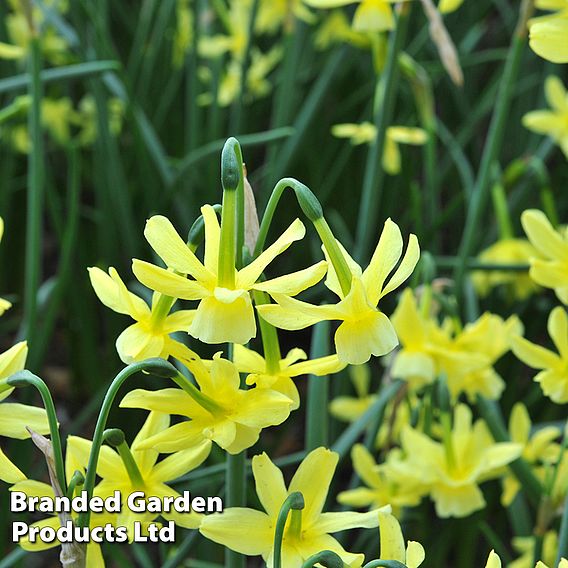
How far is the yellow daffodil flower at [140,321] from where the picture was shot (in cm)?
87

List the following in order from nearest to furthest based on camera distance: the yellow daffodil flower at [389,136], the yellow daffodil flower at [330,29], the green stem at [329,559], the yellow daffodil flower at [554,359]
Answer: the green stem at [329,559], the yellow daffodil flower at [554,359], the yellow daffodil flower at [389,136], the yellow daffodil flower at [330,29]

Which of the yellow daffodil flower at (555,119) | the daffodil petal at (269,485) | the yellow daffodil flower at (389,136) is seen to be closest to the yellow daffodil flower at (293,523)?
the daffodil petal at (269,485)

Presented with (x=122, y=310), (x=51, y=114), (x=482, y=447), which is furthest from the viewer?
(x=51, y=114)

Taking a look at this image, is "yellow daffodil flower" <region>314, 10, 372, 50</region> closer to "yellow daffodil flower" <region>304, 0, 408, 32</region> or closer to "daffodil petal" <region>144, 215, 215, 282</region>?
"yellow daffodil flower" <region>304, 0, 408, 32</region>

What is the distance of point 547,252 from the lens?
1.30 meters

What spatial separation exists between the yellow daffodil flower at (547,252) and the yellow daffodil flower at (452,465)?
24 cm

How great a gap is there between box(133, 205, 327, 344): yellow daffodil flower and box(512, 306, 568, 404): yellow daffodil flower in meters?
0.51

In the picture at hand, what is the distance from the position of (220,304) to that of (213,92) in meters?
1.61

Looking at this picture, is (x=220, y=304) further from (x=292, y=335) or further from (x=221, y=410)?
(x=292, y=335)

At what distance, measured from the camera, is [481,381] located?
58.7 inches

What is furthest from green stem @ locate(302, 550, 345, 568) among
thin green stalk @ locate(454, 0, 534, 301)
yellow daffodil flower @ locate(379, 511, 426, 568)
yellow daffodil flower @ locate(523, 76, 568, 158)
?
yellow daffodil flower @ locate(523, 76, 568, 158)

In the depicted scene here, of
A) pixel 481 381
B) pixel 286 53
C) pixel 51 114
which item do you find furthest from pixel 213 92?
pixel 481 381

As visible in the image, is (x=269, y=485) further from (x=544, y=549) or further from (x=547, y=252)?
(x=544, y=549)

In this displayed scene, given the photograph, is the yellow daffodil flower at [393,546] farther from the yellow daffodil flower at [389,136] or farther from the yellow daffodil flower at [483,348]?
the yellow daffodil flower at [389,136]
